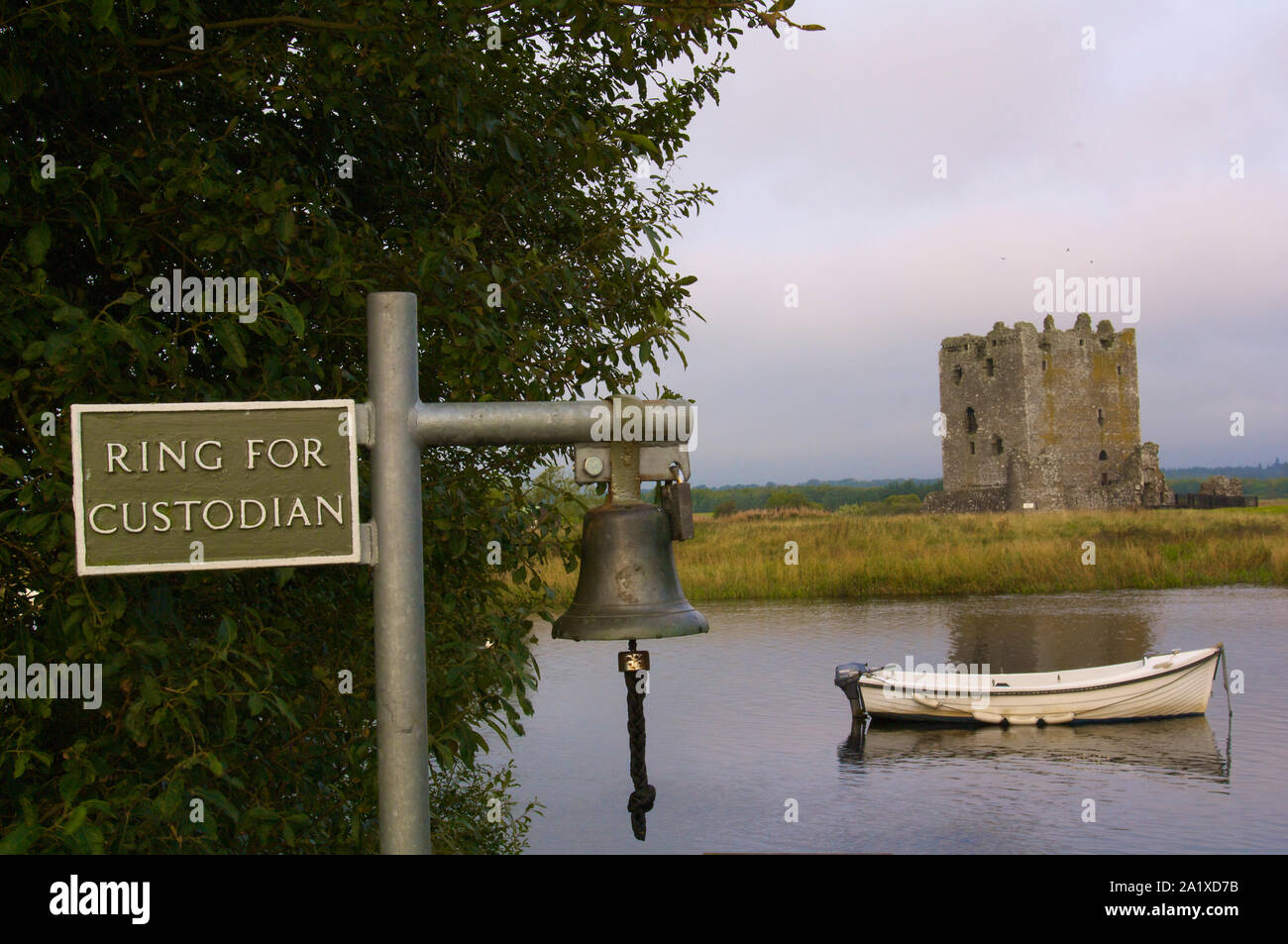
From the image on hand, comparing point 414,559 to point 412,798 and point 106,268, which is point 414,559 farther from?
point 106,268

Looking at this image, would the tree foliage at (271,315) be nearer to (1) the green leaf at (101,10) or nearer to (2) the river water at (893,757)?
(1) the green leaf at (101,10)

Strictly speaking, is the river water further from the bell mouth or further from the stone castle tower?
the stone castle tower

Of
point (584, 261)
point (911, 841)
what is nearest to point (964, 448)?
point (911, 841)

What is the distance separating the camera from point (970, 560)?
36062mm

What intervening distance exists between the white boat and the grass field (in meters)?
11.9

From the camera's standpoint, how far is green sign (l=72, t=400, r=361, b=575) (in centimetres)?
288

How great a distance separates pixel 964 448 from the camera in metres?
61.5

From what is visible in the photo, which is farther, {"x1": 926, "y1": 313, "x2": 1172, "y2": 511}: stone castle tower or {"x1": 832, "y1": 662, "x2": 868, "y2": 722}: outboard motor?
{"x1": 926, "y1": 313, "x2": 1172, "y2": 511}: stone castle tower

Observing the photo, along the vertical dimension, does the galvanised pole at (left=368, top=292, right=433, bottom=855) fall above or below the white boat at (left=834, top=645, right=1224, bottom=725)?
above

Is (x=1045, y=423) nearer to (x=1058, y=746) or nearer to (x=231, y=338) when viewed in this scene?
(x=1058, y=746)

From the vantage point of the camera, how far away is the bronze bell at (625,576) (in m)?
3.47

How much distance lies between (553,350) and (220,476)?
134 inches

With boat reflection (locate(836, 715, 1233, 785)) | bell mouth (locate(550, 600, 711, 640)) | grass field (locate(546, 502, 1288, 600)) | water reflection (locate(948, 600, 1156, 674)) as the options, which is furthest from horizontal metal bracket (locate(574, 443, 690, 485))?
grass field (locate(546, 502, 1288, 600))

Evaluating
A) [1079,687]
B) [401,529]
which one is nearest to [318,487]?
[401,529]
